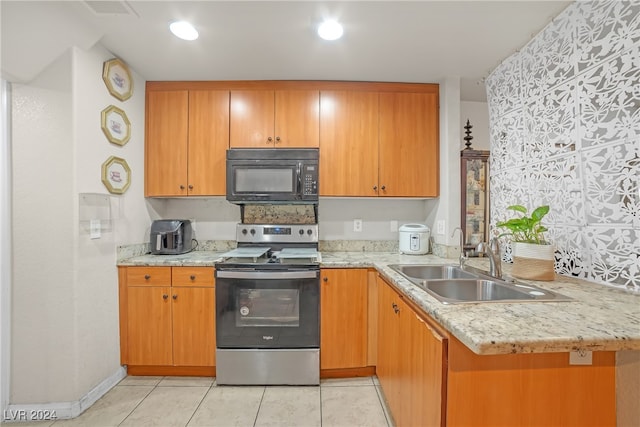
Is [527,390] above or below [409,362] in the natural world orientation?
above

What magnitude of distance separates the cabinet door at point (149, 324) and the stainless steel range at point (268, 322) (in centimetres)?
39

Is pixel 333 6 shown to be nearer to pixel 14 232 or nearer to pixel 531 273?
pixel 531 273

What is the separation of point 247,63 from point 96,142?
115 cm

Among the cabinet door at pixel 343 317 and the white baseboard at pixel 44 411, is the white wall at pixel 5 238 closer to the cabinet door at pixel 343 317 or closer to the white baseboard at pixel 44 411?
the white baseboard at pixel 44 411

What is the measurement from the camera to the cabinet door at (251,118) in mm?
2279

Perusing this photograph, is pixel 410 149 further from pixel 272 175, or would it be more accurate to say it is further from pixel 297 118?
pixel 272 175

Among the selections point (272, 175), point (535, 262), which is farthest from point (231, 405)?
point (535, 262)

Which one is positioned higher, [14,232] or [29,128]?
[29,128]

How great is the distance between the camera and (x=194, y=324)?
6.52 ft

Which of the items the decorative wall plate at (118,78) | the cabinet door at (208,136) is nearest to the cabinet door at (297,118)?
the cabinet door at (208,136)

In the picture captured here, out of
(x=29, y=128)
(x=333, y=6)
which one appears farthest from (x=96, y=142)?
(x=333, y=6)

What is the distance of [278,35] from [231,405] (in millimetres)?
2340

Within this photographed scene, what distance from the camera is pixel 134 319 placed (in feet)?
6.54

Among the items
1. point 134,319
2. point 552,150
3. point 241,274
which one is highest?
point 552,150
